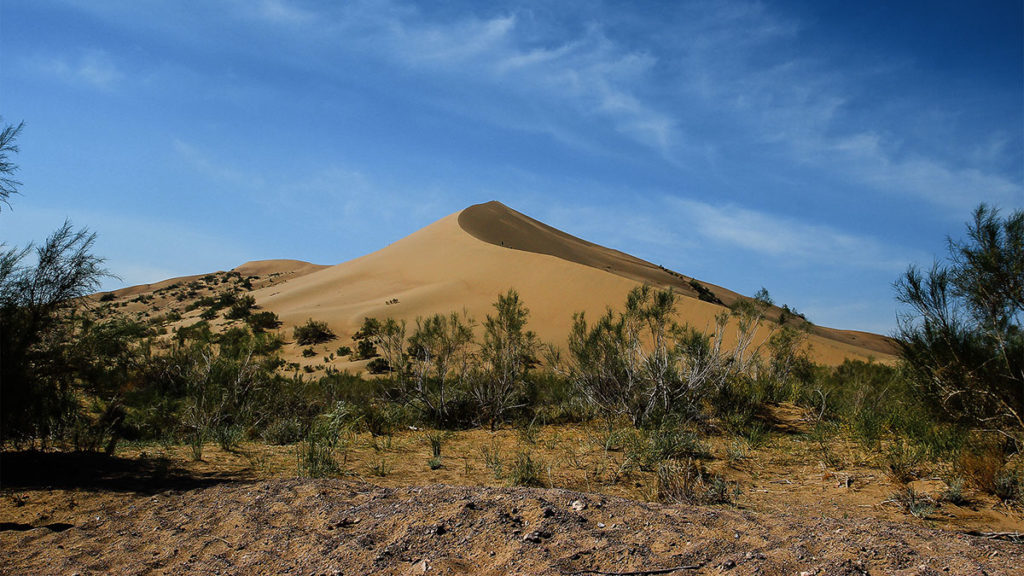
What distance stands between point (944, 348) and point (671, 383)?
3.36 m

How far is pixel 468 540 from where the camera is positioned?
3666 millimetres

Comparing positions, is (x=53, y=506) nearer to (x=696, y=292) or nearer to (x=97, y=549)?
(x=97, y=549)

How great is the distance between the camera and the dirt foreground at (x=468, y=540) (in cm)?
331

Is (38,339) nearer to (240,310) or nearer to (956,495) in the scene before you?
(956,495)

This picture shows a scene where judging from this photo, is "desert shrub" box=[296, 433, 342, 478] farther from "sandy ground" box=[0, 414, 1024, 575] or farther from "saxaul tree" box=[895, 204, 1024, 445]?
"saxaul tree" box=[895, 204, 1024, 445]

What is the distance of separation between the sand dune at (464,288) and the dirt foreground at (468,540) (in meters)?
20.4

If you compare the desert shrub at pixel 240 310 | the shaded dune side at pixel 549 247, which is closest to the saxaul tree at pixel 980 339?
the desert shrub at pixel 240 310

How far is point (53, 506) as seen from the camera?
15.9 feet

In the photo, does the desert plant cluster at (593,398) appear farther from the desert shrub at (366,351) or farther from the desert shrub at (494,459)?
the desert shrub at (366,351)

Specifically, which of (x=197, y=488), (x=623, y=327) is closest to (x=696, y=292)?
(x=623, y=327)

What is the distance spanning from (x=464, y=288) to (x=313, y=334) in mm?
10061

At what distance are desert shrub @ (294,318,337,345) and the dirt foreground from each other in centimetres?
2113

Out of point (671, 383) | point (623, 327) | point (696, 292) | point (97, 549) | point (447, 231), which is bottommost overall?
point (97, 549)

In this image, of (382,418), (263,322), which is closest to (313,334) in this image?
(263,322)
